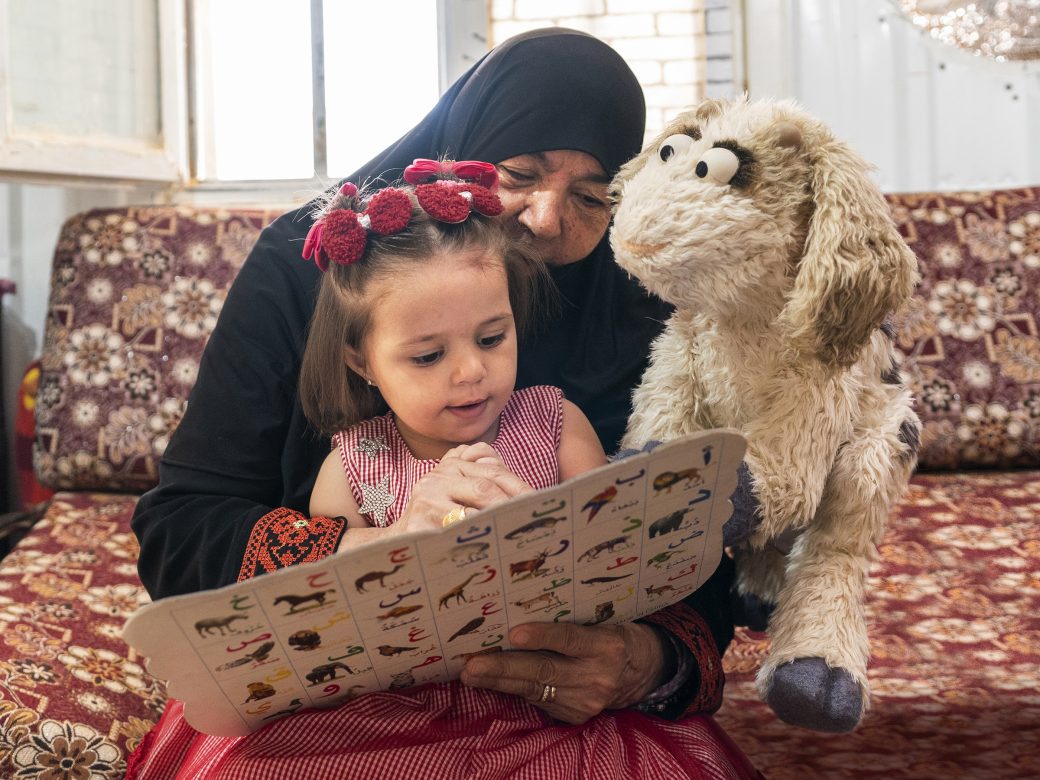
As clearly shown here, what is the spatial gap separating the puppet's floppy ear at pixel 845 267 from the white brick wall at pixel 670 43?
2166 mm

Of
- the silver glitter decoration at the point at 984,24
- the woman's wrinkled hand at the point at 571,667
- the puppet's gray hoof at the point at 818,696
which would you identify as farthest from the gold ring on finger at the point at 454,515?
the silver glitter decoration at the point at 984,24

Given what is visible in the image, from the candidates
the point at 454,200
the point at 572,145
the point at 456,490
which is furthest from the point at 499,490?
the point at 572,145

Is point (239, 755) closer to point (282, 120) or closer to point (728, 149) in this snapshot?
point (728, 149)

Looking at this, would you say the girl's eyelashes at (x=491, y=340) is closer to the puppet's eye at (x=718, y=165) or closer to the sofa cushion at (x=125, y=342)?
the puppet's eye at (x=718, y=165)

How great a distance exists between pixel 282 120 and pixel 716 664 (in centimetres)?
255

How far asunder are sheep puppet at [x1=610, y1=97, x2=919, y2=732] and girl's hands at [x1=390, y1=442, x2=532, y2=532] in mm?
178

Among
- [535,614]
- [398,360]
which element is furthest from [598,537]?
[398,360]

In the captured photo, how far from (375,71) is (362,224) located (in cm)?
236

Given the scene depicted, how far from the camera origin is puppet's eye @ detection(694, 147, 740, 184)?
2.59 feet

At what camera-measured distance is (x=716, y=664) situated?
102cm

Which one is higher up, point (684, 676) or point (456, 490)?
point (456, 490)

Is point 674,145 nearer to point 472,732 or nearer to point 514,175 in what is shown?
point 514,175

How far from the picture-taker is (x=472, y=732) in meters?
0.87

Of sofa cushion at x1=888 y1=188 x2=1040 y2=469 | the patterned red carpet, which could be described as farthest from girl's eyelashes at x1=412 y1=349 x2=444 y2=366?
sofa cushion at x1=888 y1=188 x2=1040 y2=469
